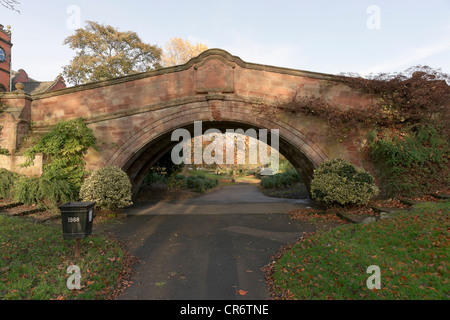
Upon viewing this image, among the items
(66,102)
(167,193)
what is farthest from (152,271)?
(167,193)

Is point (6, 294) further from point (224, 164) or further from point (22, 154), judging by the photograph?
point (224, 164)

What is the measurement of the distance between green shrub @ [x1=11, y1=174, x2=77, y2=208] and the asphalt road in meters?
2.45

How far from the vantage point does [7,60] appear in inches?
984

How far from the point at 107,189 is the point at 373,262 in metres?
7.87

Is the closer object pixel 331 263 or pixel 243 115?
pixel 331 263

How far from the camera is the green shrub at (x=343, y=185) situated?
838 centimetres

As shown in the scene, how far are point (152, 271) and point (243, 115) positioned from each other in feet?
24.0

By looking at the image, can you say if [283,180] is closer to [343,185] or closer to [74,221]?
[343,185]

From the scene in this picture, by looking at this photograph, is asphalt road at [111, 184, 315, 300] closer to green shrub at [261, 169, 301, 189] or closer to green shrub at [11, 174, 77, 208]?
green shrub at [11, 174, 77, 208]

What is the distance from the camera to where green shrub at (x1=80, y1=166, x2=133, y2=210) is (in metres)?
8.88

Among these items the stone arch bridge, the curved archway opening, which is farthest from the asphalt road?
the stone arch bridge

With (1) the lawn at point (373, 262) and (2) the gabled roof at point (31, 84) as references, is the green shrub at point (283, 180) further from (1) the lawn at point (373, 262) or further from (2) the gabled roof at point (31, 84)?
(2) the gabled roof at point (31, 84)

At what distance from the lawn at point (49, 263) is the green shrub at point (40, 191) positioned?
6.84 ft

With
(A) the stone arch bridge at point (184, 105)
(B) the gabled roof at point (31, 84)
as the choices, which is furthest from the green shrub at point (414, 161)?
(B) the gabled roof at point (31, 84)
